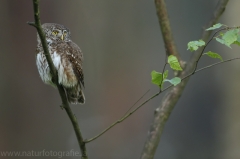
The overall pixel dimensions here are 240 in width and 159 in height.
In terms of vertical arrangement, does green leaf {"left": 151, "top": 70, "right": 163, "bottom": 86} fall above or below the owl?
above

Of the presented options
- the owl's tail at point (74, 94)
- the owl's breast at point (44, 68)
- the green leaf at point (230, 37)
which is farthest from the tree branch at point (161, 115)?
the green leaf at point (230, 37)

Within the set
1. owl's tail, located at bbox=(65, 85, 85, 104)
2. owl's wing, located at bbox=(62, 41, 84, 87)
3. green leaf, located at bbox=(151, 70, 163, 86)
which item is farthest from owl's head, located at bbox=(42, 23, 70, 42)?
green leaf, located at bbox=(151, 70, 163, 86)

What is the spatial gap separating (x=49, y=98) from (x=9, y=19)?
1.08 meters

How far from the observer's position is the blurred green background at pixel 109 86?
16.9 ft

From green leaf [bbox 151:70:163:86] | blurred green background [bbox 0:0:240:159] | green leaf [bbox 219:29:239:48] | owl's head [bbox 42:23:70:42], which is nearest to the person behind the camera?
green leaf [bbox 219:29:239:48]

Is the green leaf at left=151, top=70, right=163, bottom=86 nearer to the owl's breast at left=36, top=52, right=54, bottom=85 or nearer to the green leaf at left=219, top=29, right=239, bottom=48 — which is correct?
the green leaf at left=219, top=29, right=239, bottom=48

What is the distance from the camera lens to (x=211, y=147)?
17.4ft

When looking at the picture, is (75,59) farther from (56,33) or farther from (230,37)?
(230,37)

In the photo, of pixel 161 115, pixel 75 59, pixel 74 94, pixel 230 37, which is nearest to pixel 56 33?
pixel 75 59

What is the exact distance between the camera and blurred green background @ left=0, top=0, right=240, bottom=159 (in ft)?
16.9

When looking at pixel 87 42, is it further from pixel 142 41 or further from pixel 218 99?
pixel 218 99

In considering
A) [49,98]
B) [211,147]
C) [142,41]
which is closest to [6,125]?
[49,98]

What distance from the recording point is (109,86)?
207 inches

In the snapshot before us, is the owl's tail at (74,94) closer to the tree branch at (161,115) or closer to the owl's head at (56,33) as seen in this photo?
the owl's head at (56,33)
